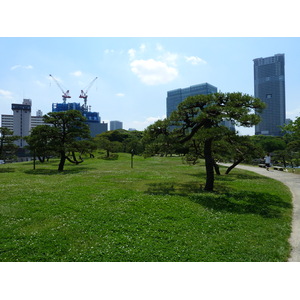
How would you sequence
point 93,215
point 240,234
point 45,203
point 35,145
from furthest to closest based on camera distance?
point 35,145
point 45,203
point 93,215
point 240,234

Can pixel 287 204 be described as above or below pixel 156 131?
below

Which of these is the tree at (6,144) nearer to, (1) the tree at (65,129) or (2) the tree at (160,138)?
(1) the tree at (65,129)

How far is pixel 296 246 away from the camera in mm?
7531

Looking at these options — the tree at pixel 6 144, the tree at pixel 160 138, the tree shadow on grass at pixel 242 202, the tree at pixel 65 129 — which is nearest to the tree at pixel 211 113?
the tree at pixel 160 138

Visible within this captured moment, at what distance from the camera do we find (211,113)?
1509 cm

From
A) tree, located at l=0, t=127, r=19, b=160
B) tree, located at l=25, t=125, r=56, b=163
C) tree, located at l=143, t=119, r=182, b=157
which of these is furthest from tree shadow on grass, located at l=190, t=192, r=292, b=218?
tree, located at l=0, t=127, r=19, b=160

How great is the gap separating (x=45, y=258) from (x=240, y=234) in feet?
24.8

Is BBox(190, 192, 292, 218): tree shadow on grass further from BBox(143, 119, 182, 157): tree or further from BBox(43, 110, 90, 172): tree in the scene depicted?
BBox(43, 110, 90, 172): tree

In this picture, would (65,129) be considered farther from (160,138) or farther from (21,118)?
(21,118)

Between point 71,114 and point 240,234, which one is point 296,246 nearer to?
point 240,234

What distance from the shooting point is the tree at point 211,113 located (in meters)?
13.8

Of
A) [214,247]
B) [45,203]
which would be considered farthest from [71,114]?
[214,247]

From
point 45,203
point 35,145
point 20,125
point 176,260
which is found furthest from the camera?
point 20,125

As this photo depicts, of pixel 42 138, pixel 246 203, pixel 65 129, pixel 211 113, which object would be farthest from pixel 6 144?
pixel 246 203
